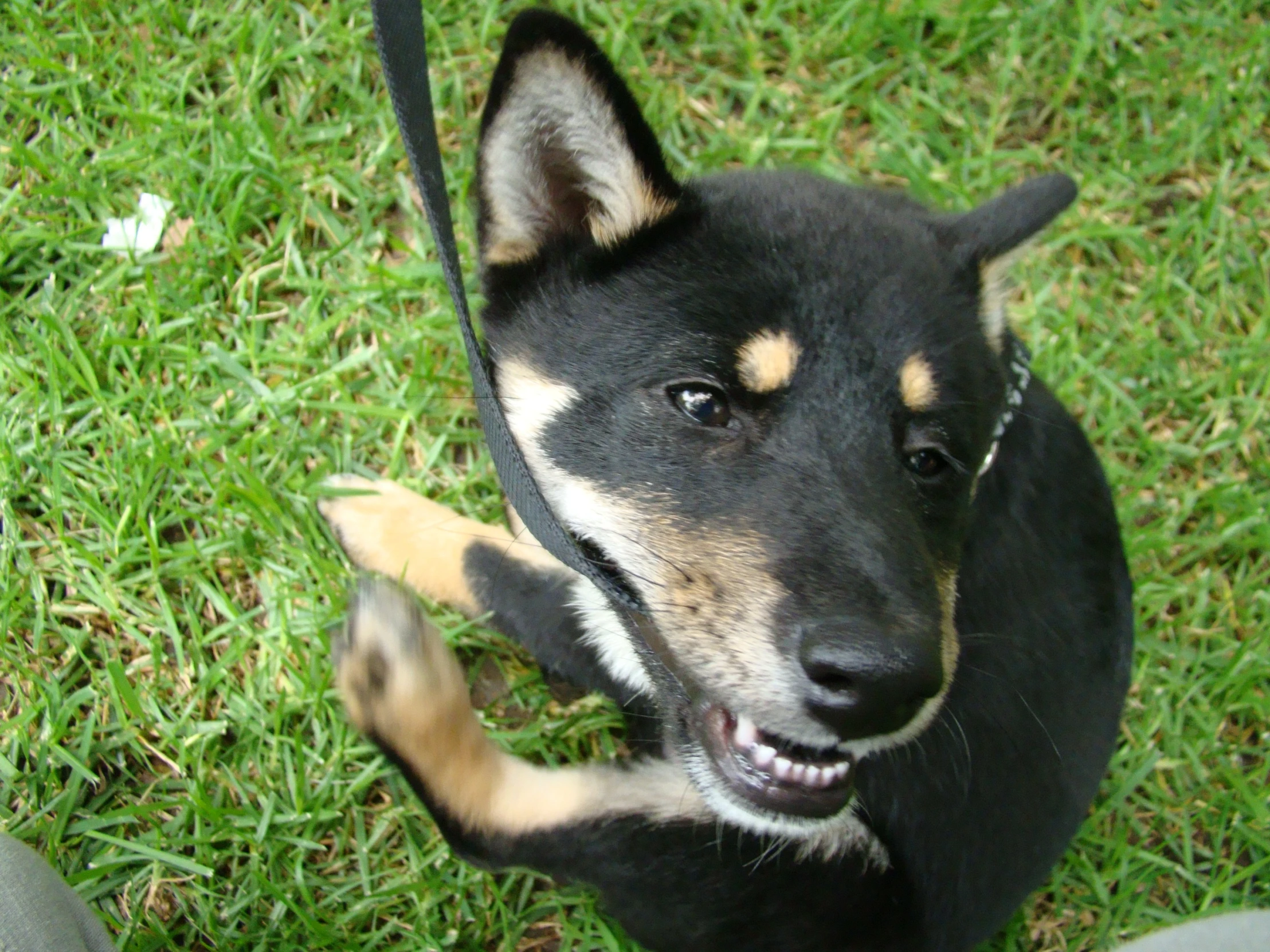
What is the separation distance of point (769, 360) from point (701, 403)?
152mm

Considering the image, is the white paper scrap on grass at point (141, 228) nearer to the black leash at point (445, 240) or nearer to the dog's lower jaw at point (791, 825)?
the black leash at point (445, 240)

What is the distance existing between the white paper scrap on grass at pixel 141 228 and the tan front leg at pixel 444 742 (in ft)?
4.41

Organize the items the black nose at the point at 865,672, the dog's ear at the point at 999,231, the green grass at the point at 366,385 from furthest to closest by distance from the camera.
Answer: the green grass at the point at 366,385
the dog's ear at the point at 999,231
the black nose at the point at 865,672

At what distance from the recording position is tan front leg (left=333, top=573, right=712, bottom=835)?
2.26 m

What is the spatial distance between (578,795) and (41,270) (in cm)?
215

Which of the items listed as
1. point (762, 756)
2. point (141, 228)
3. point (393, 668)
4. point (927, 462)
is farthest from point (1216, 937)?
point (141, 228)

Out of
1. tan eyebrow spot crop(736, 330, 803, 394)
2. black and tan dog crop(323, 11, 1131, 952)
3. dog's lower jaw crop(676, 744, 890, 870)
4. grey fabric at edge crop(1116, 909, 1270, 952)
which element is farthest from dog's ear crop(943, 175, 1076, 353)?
grey fabric at edge crop(1116, 909, 1270, 952)

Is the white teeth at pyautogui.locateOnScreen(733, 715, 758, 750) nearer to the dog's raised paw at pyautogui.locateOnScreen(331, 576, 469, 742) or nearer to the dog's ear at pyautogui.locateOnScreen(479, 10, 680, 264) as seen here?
the dog's raised paw at pyautogui.locateOnScreen(331, 576, 469, 742)

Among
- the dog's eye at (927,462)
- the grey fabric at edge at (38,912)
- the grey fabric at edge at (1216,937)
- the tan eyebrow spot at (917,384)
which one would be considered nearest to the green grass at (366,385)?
the grey fabric at edge at (38,912)

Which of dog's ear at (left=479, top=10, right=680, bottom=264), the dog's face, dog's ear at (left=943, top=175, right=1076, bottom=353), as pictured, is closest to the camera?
the dog's face

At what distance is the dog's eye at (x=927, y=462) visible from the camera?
1915mm

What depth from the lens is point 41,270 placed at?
2863 millimetres

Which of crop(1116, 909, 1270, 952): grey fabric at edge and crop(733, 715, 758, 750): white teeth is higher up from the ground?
crop(733, 715, 758, 750): white teeth

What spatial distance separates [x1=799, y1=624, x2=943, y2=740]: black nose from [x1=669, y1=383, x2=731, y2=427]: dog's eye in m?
0.47
